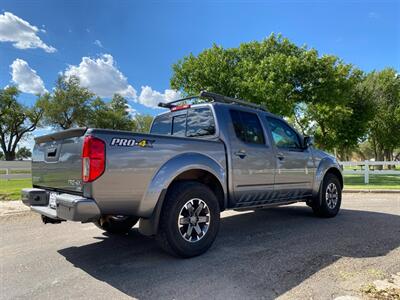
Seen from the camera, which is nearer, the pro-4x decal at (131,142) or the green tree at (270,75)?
the pro-4x decal at (131,142)

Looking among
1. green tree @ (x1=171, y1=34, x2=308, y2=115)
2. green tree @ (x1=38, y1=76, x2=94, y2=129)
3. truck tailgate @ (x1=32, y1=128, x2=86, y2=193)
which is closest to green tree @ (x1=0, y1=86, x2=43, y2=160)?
green tree @ (x1=38, y1=76, x2=94, y2=129)

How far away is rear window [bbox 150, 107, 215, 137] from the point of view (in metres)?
4.95

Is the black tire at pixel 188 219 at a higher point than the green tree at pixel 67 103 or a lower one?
lower

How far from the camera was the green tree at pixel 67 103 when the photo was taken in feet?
123

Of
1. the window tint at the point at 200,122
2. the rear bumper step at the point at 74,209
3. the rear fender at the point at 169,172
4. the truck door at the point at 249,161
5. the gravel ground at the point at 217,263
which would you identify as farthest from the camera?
the window tint at the point at 200,122

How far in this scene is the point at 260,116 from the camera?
5551 mm

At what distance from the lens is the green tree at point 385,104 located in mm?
28672

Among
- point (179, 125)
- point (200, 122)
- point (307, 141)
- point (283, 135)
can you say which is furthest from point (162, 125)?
point (307, 141)

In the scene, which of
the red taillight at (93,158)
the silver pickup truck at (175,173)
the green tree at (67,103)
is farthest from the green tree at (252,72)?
the green tree at (67,103)

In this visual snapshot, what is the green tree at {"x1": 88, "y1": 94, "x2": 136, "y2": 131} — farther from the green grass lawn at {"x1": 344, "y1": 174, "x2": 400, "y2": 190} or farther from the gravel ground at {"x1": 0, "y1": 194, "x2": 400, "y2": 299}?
the gravel ground at {"x1": 0, "y1": 194, "x2": 400, "y2": 299}

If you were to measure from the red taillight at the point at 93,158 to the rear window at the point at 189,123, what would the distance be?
1.88 metres

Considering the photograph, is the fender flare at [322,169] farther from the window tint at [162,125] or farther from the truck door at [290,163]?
the window tint at [162,125]

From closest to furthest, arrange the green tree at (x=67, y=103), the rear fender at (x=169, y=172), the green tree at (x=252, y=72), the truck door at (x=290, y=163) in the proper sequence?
the rear fender at (x=169, y=172)
the truck door at (x=290, y=163)
the green tree at (x=252, y=72)
the green tree at (x=67, y=103)

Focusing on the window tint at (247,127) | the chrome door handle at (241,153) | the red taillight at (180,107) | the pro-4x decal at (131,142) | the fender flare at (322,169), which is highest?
the red taillight at (180,107)
